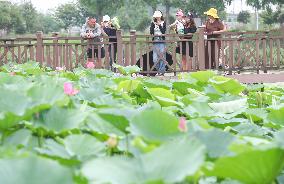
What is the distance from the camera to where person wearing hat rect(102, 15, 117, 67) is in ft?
38.4

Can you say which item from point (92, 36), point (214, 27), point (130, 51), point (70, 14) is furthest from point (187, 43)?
point (70, 14)

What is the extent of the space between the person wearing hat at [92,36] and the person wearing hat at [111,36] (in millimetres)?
174

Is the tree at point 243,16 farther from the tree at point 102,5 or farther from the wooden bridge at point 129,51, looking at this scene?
the wooden bridge at point 129,51

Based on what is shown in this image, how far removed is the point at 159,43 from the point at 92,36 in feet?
4.75

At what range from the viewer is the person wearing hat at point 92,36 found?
37.0 feet

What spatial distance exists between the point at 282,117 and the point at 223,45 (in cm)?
1054

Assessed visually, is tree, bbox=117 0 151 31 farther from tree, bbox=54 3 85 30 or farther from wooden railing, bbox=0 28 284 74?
wooden railing, bbox=0 28 284 74

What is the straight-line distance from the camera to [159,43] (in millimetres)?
11969

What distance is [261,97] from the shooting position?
2562mm

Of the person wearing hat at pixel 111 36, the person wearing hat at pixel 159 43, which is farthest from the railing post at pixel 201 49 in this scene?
the person wearing hat at pixel 111 36

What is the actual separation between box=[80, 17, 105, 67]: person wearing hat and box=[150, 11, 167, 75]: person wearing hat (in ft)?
3.42

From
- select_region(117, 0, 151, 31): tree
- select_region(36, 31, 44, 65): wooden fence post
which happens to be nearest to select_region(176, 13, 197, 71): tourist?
select_region(36, 31, 44, 65): wooden fence post

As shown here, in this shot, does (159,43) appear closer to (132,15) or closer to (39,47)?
(39,47)

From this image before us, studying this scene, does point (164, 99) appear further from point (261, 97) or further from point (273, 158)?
point (273, 158)
